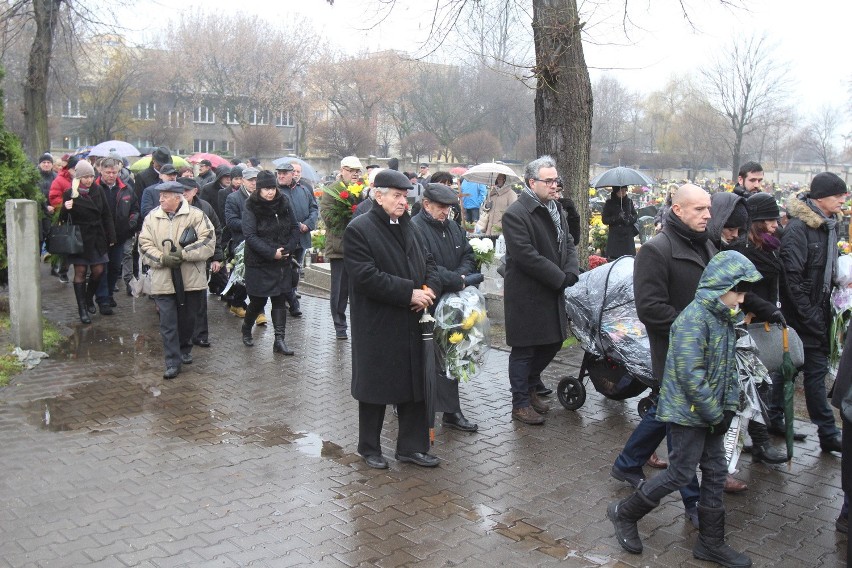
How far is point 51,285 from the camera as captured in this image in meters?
13.4

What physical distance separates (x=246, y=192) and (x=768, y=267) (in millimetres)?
6578

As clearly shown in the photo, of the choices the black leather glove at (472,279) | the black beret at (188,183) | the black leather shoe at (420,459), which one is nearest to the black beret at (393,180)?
the black leather glove at (472,279)

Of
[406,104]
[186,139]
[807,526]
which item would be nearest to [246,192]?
[807,526]

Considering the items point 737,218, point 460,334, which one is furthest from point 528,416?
point 737,218

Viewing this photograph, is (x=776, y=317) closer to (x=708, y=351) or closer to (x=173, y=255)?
(x=708, y=351)

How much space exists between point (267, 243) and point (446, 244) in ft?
9.64

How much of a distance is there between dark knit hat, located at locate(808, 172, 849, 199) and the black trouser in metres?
3.32

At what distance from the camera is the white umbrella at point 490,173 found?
13.7m

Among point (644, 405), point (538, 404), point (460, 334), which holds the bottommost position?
point (538, 404)

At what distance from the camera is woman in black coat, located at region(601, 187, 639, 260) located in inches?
493

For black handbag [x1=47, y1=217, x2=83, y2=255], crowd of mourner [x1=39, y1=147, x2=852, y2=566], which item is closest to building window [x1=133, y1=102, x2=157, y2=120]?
black handbag [x1=47, y1=217, x2=83, y2=255]

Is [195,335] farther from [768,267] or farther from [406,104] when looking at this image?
[406,104]

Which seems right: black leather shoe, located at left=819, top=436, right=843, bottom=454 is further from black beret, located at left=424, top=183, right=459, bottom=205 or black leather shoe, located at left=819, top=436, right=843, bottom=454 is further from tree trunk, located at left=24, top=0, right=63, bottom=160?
tree trunk, located at left=24, top=0, right=63, bottom=160

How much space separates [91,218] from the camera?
34.3 ft
